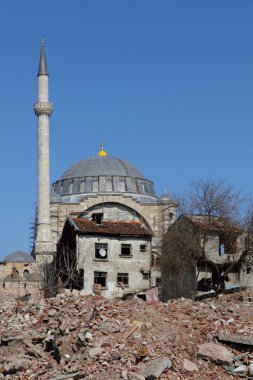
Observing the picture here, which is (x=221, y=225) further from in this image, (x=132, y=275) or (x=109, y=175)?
(x=109, y=175)

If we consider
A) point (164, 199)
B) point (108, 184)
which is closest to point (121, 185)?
point (108, 184)

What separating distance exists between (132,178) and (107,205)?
6.81m

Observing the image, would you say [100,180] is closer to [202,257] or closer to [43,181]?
[43,181]

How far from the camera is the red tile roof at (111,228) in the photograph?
40875mm

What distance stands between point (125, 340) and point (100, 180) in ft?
193

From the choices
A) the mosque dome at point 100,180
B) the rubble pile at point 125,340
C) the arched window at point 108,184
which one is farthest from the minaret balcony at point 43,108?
the rubble pile at point 125,340

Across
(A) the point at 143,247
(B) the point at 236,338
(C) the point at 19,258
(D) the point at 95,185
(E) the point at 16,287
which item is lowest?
(B) the point at 236,338

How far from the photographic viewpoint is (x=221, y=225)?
122ft

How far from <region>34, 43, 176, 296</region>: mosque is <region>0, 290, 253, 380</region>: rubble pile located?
1497 cm

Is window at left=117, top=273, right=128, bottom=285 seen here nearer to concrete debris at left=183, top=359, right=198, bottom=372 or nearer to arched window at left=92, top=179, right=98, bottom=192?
concrete debris at left=183, top=359, right=198, bottom=372

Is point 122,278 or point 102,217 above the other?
point 102,217

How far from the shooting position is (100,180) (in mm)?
80000

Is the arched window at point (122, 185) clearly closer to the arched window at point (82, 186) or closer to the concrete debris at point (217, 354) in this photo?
the arched window at point (82, 186)

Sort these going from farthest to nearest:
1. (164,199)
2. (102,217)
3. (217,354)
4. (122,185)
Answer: (122,185) < (164,199) < (102,217) < (217,354)
